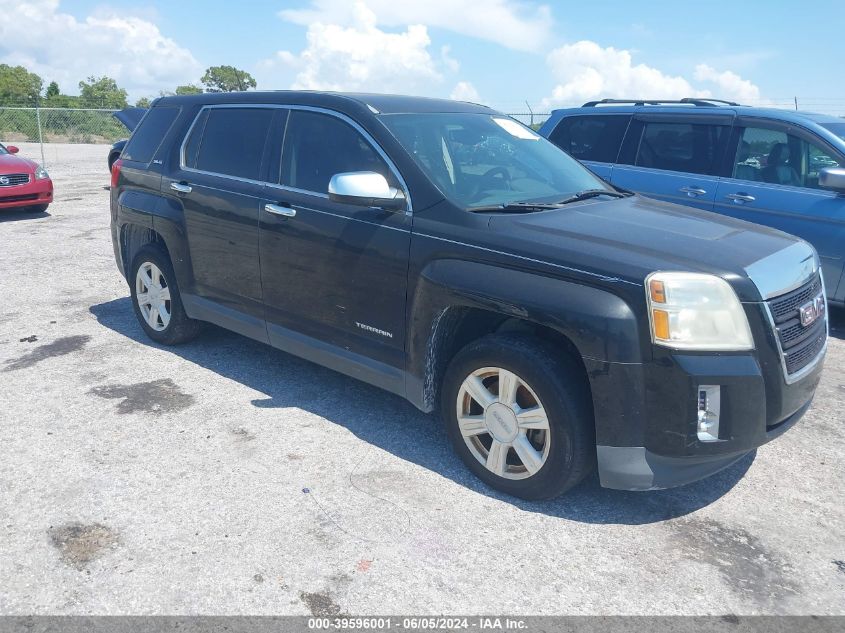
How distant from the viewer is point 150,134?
18.9 feet

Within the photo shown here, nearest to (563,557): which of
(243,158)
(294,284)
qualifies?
(294,284)

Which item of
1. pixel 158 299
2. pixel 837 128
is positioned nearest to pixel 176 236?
pixel 158 299

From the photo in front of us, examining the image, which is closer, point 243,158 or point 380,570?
point 380,570

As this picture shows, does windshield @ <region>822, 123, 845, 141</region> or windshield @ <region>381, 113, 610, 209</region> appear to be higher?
windshield @ <region>822, 123, 845, 141</region>

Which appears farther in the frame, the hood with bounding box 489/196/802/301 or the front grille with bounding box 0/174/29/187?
the front grille with bounding box 0/174/29/187

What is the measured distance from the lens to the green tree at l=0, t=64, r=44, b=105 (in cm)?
5072

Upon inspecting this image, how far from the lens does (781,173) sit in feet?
21.6

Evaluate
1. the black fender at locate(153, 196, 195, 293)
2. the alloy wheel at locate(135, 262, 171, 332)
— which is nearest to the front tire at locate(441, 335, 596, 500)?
the black fender at locate(153, 196, 195, 293)

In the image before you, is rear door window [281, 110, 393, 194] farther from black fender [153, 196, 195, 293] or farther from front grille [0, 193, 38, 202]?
front grille [0, 193, 38, 202]

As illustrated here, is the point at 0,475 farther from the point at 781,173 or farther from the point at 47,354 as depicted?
the point at 781,173

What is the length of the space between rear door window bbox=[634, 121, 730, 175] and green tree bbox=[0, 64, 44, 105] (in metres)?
51.4

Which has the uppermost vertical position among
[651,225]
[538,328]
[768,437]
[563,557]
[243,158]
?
[243,158]

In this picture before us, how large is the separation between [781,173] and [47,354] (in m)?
6.26

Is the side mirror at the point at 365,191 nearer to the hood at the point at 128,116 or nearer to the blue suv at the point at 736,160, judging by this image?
the blue suv at the point at 736,160
